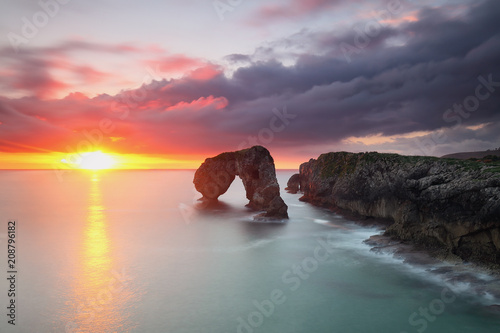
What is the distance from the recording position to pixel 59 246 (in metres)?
36.6

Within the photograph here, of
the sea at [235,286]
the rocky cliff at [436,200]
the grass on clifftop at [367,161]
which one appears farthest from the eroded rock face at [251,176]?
the rocky cliff at [436,200]

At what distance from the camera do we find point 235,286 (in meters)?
24.4

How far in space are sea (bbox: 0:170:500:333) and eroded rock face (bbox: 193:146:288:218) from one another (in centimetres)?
1162

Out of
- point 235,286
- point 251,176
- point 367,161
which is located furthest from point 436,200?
point 251,176

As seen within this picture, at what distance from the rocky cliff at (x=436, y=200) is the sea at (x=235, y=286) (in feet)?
9.05

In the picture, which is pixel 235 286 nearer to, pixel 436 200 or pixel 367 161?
pixel 436 200

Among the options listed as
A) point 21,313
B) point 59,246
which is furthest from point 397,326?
point 59,246

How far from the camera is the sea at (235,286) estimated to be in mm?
18219

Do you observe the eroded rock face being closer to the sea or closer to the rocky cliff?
the sea

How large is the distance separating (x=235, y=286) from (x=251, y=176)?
3494cm

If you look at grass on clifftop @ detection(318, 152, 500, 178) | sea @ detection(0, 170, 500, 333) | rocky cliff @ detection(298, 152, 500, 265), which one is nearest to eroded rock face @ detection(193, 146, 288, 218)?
sea @ detection(0, 170, 500, 333)

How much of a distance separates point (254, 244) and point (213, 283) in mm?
11862

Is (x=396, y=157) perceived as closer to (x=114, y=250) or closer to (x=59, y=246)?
(x=114, y=250)

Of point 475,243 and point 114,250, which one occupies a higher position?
point 475,243
